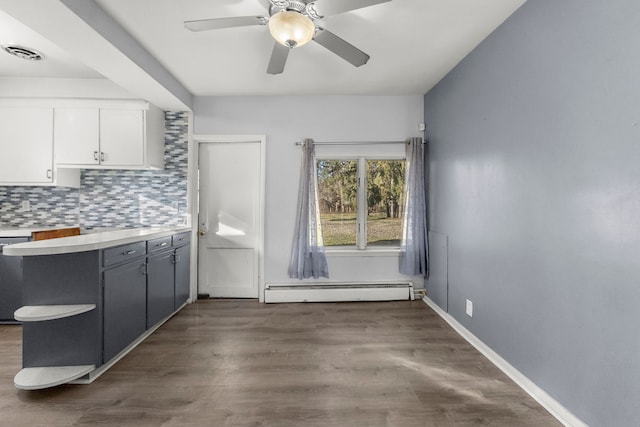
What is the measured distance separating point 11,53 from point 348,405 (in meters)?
3.96

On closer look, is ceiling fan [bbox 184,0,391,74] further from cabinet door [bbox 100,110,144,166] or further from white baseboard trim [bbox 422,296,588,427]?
white baseboard trim [bbox 422,296,588,427]

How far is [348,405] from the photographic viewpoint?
71.8 inches

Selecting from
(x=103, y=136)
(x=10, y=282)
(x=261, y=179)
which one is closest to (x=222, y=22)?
(x=261, y=179)

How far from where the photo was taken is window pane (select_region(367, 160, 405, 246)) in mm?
3865

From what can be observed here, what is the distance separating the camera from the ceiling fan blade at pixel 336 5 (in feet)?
5.56

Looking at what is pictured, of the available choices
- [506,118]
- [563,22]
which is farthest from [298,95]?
[563,22]

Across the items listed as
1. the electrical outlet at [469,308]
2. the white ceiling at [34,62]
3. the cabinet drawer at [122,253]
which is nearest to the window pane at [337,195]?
the electrical outlet at [469,308]

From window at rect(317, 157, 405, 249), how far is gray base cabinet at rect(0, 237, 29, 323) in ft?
9.88

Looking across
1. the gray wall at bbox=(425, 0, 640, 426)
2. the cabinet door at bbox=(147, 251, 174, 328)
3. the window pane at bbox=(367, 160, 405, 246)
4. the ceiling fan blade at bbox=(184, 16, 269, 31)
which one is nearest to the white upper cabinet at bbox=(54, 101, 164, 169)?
the cabinet door at bbox=(147, 251, 174, 328)

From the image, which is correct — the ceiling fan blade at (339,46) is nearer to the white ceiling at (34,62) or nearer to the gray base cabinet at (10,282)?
the white ceiling at (34,62)

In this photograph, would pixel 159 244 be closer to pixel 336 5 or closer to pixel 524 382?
pixel 336 5

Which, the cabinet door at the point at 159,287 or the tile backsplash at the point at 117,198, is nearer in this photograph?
the cabinet door at the point at 159,287

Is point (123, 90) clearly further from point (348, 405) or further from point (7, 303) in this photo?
point (348, 405)

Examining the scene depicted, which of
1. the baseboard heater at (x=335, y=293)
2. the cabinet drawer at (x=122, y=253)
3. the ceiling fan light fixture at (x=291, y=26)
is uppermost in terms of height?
the ceiling fan light fixture at (x=291, y=26)
